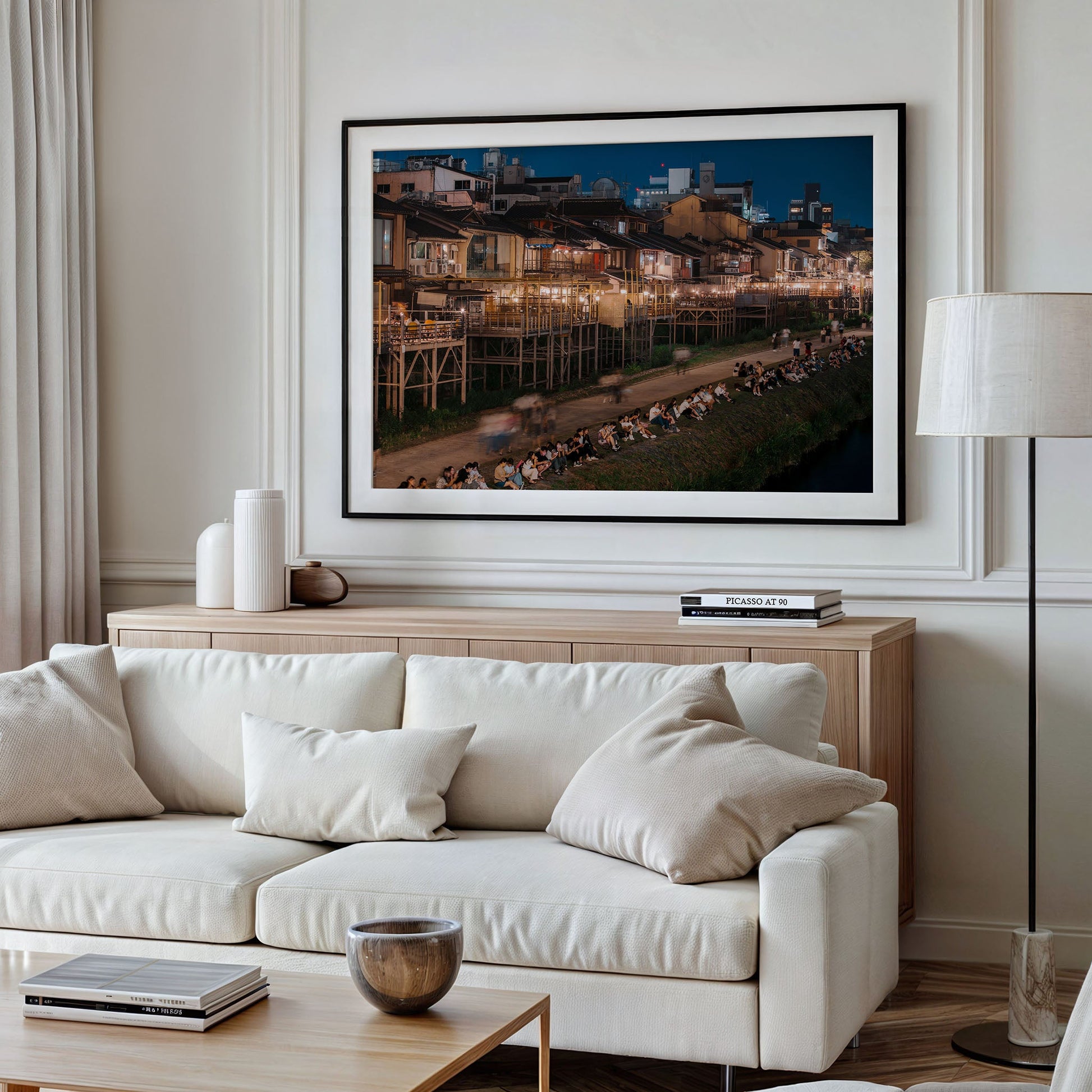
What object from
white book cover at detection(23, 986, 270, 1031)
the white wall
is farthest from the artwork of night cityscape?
white book cover at detection(23, 986, 270, 1031)

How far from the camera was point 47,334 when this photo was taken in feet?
12.8

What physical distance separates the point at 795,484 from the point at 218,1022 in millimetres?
2288

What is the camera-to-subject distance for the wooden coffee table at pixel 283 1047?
175 centimetres

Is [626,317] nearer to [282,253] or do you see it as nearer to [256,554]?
[282,253]

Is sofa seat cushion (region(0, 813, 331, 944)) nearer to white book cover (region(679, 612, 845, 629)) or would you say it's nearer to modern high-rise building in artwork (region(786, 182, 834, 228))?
white book cover (region(679, 612, 845, 629))

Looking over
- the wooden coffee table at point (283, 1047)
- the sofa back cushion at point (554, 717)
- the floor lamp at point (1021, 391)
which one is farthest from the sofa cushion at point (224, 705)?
the floor lamp at point (1021, 391)

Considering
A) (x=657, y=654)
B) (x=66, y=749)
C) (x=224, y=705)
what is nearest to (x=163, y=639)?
(x=224, y=705)

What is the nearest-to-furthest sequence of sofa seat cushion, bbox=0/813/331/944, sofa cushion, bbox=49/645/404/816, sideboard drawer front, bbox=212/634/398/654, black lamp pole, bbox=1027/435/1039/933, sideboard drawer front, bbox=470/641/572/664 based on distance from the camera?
sofa seat cushion, bbox=0/813/331/944
black lamp pole, bbox=1027/435/1039/933
sofa cushion, bbox=49/645/404/816
sideboard drawer front, bbox=470/641/572/664
sideboard drawer front, bbox=212/634/398/654

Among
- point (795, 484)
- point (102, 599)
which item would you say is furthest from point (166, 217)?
point (795, 484)

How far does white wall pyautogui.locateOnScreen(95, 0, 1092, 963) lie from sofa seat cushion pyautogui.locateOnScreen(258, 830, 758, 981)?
131cm

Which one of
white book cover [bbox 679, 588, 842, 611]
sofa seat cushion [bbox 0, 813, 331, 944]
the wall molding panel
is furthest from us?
the wall molding panel

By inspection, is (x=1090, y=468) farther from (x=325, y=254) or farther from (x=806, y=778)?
(x=325, y=254)

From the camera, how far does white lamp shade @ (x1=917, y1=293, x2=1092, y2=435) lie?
2.92 metres

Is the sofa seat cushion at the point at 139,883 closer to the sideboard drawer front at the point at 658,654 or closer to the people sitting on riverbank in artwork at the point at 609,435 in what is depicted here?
the sideboard drawer front at the point at 658,654
